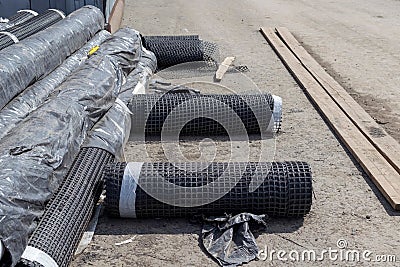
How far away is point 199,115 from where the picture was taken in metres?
5.85

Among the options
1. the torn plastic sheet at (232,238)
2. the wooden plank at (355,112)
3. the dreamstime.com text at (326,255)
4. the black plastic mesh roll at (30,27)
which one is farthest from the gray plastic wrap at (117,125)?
the wooden plank at (355,112)

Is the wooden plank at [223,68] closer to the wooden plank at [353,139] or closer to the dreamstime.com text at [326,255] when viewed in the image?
the wooden plank at [353,139]

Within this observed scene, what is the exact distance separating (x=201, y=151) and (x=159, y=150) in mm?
452

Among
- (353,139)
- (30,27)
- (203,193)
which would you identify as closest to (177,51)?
(30,27)

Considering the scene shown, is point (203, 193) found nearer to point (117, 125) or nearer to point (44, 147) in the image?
point (44, 147)

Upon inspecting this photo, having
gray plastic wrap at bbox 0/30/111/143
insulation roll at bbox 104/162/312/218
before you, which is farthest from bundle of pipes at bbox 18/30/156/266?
gray plastic wrap at bbox 0/30/111/143

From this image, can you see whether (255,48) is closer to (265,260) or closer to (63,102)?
(63,102)

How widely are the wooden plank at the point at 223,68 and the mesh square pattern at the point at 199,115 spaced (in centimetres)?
206

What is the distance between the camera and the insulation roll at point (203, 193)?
4195mm

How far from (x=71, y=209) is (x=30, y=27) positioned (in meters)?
4.39

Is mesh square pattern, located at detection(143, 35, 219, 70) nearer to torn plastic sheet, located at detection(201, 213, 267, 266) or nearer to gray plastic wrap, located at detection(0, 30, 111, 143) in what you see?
gray plastic wrap, located at detection(0, 30, 111, 143)

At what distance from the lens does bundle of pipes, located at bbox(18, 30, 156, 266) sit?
339cm

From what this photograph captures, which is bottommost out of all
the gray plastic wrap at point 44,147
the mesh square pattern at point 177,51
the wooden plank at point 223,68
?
the wooden plank at point 223,68

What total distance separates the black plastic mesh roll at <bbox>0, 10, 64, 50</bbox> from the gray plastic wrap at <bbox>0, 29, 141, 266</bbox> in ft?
4.38
